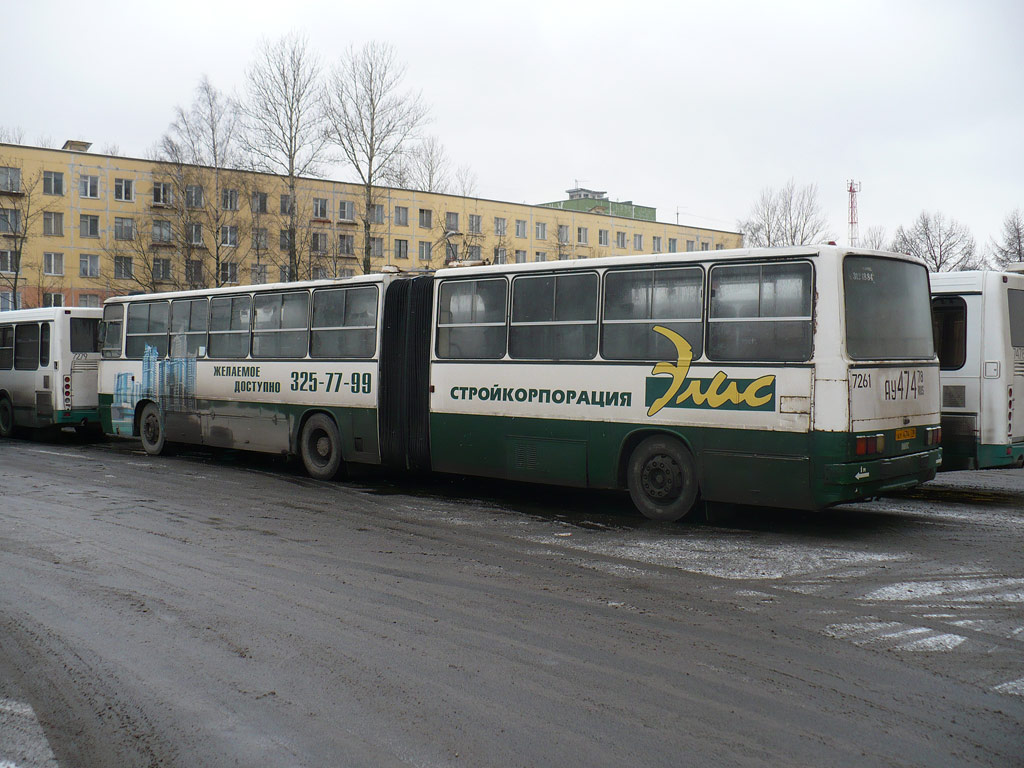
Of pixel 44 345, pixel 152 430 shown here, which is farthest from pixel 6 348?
pixel 152 430

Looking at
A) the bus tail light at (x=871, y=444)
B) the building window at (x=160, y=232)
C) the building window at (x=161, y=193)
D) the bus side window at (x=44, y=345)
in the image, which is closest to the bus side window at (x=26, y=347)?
the bus side window at (x=44, y=345)

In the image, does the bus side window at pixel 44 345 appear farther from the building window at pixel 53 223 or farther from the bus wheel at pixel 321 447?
the building window at pixel 53 223

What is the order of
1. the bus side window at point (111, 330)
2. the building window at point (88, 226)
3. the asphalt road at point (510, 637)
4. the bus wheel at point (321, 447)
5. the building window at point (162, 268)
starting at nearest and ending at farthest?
the asphalt road at point (510, 637) → the bus wheel at point (321, 447) → the bus side window at point (111, 330) → the building window at point (162, 268) → the building window at point (88, 226)

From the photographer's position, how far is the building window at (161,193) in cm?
5894

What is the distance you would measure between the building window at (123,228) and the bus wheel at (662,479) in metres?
57.1

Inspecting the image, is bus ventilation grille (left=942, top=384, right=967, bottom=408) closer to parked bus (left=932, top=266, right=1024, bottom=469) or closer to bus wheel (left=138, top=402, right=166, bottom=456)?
parked bus (left=932, top=266, right=1024, bottom=469)

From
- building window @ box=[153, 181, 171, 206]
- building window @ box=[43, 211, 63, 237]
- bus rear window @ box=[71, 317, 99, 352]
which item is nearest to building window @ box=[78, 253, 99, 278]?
building window @ box=[43, 211, 63, 237]

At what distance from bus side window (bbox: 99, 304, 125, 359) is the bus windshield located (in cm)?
1424

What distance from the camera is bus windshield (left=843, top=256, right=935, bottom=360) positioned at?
30.5 feet

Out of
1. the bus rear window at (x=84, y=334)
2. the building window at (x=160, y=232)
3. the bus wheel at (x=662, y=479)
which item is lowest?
the bus wheel at (x=662, y=479)

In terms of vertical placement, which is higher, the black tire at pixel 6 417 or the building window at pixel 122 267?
the building window at pixel 122 267

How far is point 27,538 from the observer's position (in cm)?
915

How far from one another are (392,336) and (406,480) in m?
2.39

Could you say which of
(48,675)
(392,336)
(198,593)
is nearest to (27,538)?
(198,593)
